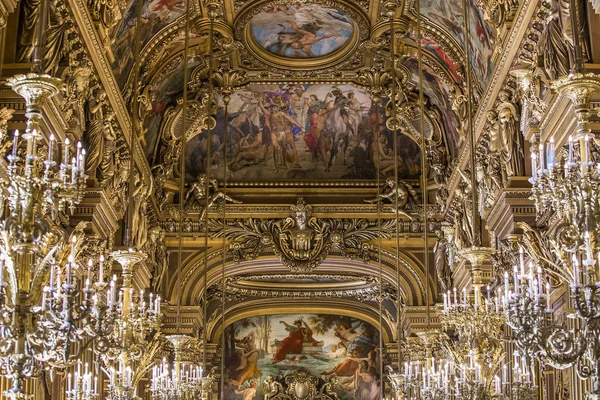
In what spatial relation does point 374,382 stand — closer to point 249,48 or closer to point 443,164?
point 443,164

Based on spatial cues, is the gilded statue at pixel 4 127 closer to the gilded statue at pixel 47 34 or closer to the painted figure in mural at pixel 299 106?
the gilded statue at pixel 47 34

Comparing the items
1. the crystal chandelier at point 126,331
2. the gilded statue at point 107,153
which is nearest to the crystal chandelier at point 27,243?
the crystal chandelier at point 126,331

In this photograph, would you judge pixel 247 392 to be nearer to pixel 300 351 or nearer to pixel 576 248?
pixel 300 351

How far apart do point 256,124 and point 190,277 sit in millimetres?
3793

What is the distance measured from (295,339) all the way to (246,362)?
164cm

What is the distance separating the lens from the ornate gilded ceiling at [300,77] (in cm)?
2044

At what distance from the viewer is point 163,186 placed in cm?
2469

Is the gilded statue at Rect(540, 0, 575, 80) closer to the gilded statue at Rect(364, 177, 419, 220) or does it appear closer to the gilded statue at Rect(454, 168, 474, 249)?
the gilded statue at Rect(454, 168, 474, 249)

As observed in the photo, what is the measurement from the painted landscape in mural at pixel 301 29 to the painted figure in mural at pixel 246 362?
523 inches

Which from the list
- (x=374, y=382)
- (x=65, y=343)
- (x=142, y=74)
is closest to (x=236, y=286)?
(x=374, y=382)

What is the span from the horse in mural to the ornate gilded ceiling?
23 millimetres

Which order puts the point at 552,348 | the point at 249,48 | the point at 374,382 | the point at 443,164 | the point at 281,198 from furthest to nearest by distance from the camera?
the point at 374,382
the point at 281,198
the point at 443,164
the point at 249,48
the point at 552,348

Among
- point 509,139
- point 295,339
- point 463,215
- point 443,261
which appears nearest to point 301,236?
point 443,261

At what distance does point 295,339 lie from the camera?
34438 millimetres
